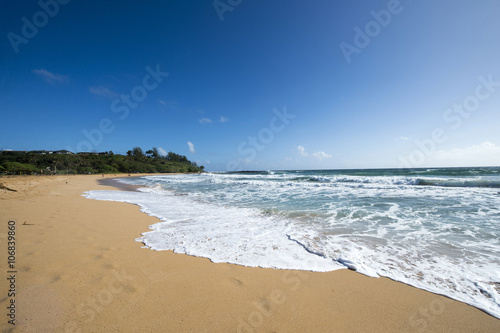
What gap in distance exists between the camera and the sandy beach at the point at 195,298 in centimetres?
189

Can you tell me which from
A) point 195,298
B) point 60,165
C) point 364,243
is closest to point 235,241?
point 195,298

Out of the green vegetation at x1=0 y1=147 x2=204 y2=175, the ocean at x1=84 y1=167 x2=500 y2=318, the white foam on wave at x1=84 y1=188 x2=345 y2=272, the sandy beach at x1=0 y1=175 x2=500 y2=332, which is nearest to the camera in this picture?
the sandy beach at x1=0 y1=175 x2=500 y2=332

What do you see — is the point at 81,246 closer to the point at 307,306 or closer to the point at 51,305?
the point at 51,305

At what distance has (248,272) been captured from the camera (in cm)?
290

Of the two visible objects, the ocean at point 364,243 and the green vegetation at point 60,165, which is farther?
the green vegetation at point 60,165

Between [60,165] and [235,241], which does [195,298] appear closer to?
[235,241]

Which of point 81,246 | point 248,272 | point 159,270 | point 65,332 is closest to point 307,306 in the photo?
point 248,272

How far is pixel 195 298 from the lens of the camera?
2258 millimetres

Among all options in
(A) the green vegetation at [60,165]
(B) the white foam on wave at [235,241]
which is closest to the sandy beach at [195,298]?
(B) the white foam on wave at [235,241]

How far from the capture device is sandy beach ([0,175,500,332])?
189 cm

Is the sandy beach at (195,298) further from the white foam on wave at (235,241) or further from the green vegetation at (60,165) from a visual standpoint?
the green vegetation at (60,165)

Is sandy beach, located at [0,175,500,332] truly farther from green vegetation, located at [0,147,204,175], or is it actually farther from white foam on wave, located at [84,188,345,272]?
green vegetation, located at [0,147,204,175]

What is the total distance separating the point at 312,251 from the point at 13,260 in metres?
4.92

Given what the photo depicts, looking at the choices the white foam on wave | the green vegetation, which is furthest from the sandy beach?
the green vegetation
